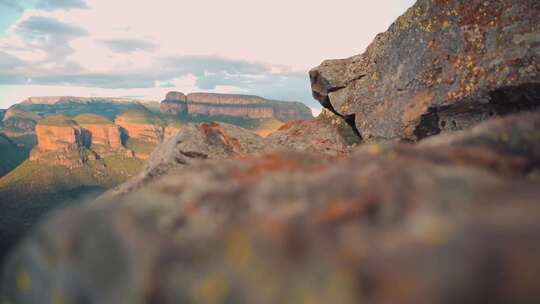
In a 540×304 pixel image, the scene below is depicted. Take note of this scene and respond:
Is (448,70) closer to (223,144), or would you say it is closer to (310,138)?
(310,138)

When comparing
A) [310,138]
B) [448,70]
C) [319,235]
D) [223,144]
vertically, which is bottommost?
[310,138]

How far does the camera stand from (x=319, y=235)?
159 inches

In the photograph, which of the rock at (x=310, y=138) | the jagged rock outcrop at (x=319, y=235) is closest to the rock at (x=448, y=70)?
the rock at (x=310, y=138)

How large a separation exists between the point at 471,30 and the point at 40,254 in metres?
15.0

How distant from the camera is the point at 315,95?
70.8 feet

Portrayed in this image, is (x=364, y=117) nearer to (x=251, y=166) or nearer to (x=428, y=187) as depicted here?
(x=251, y=166)

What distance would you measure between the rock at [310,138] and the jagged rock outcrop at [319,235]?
39.6ft

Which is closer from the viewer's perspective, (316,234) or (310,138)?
(316,234)

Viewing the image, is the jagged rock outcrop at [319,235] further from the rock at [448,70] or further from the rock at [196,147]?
the rock at [448,70]

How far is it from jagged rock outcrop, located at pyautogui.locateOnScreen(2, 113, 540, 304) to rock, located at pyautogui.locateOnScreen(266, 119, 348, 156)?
475 inches

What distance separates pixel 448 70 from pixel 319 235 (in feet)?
41.7

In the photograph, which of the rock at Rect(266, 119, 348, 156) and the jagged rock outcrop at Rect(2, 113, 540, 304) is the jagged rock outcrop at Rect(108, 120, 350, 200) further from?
the jagged rock outcrop at Rect(2, 113, 540, 304)

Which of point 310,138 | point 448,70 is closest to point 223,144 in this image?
point 310,138

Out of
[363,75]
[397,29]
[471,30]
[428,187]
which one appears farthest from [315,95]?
[428,187]
